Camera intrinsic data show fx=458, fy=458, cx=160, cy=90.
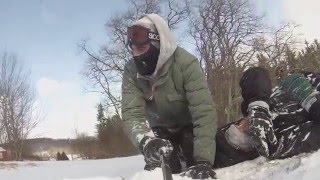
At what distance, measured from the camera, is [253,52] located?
24.2m

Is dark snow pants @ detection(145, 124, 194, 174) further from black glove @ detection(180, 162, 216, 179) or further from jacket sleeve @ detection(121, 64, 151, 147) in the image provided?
black glove @ detection(180, 162, 216, 179)

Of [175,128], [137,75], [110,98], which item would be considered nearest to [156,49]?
[137,75]

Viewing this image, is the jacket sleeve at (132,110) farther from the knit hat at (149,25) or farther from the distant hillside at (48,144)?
the distant hillside at (48,144)

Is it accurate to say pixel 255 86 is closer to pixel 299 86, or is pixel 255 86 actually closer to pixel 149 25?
pixel 299 86

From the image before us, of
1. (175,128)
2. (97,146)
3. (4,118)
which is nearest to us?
(175,128)

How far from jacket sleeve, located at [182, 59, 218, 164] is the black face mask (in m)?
0.20

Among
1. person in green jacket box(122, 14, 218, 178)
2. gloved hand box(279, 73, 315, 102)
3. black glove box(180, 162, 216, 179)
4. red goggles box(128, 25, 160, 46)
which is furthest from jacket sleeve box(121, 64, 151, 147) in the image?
gloved hand box(279, 73, 315, 102)

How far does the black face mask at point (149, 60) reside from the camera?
9.93 feet

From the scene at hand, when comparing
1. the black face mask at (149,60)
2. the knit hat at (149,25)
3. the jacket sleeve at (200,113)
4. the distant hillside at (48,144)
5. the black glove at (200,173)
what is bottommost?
the black glove at (200,173)

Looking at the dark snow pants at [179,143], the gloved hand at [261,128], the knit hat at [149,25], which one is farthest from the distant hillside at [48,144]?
the gloved hand at [261,128]

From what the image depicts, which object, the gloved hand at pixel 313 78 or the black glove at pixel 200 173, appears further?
the gloved hand at pixel 313 78

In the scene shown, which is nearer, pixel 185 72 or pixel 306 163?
pixel 306 163

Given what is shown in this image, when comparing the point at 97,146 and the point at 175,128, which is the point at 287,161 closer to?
the point at 175,128

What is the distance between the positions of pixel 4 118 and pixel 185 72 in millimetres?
31219
